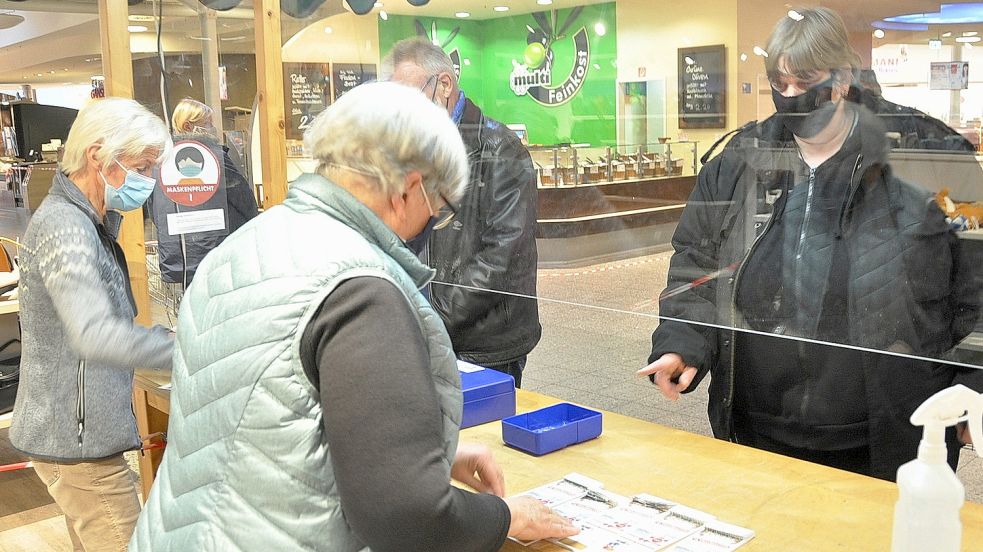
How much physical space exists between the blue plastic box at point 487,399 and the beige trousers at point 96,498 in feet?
3.07

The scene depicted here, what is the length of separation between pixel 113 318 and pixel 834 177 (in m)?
1.72

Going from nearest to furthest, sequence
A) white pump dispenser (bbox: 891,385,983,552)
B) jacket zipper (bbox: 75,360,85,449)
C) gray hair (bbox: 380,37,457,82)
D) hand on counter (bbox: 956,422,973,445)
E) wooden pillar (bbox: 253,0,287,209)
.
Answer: white pump dispenser (bbox: 891,385,983,552) < hand on counter (bbox: 956,422,973,445) < jacket zipper (bbox: 75,360,85,449) < gray hair (bbox: 380,37,457,82) < wooden pillar (bbox: 253,0,287,209)

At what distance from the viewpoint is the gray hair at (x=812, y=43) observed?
194cm

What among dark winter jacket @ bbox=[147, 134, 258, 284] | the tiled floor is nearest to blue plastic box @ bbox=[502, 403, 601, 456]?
the tiled floor

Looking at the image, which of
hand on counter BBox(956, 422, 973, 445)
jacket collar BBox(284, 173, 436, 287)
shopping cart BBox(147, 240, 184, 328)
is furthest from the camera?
shopping cart BBox(147, 240, 184, 328)

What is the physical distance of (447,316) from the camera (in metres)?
2.91

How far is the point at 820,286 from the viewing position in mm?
2102

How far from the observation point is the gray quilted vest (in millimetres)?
1104

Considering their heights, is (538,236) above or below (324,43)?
below

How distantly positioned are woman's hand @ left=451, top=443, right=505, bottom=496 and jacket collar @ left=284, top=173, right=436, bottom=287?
1.52ft

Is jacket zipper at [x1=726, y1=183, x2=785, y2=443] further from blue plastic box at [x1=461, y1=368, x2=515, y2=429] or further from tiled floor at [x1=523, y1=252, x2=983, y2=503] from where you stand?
blue plastic box at [x1=461, y1=368, x2=515, y2=429]

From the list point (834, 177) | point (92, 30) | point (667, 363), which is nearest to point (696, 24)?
point (834, 177)

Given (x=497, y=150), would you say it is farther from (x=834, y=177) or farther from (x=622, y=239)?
(x=834, y=177)

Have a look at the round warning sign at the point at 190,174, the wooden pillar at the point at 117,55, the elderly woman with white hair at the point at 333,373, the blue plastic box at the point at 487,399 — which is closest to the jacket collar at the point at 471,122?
the blue plastic box at the point at 487,399
